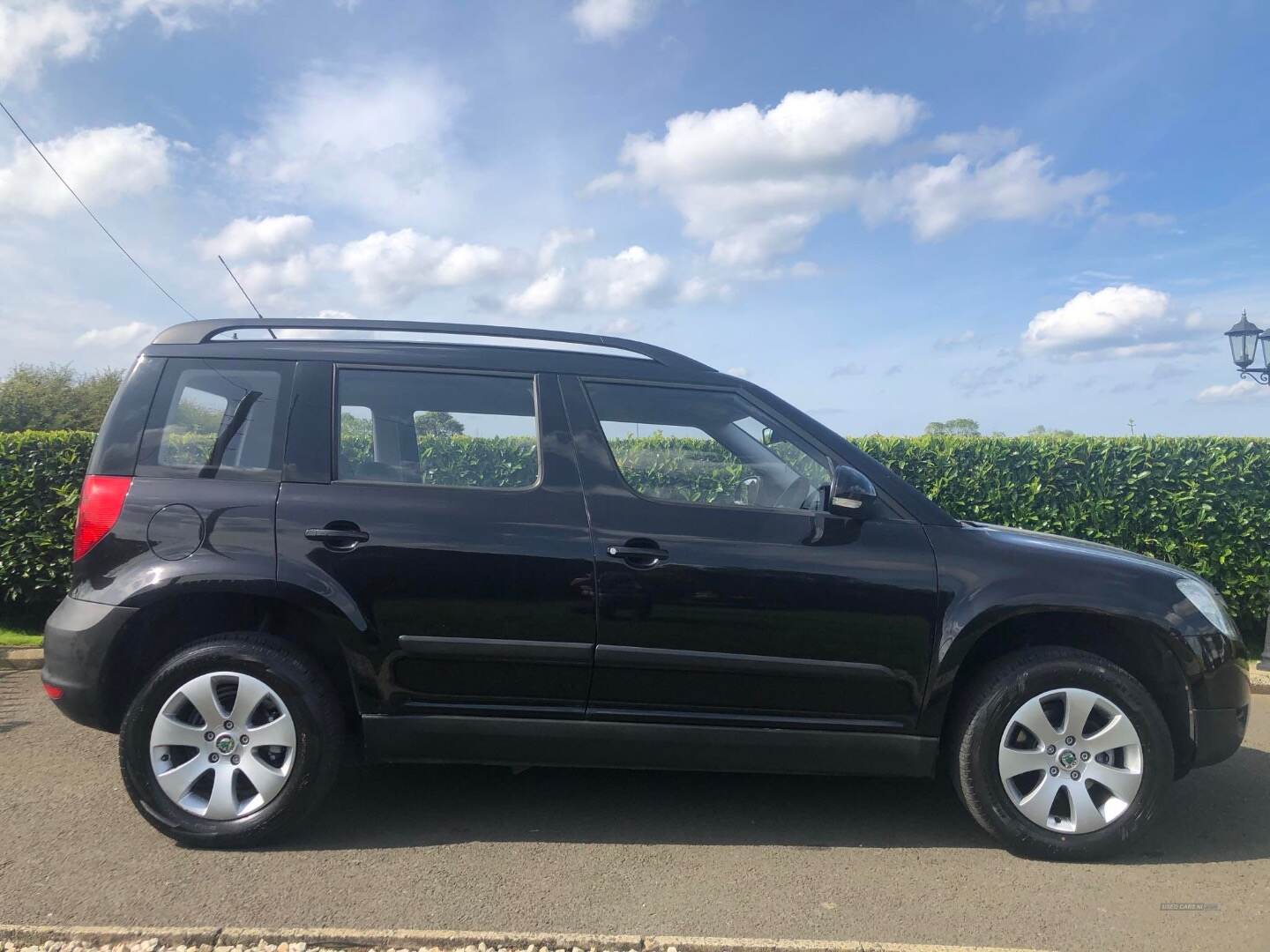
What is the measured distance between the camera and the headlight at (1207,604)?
140 inches

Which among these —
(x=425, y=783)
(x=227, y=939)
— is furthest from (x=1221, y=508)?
(x=227, y=939)

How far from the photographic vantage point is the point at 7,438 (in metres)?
6.49

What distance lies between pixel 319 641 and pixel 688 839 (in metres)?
1.64

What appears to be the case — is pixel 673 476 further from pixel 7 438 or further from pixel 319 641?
pixel 7 438

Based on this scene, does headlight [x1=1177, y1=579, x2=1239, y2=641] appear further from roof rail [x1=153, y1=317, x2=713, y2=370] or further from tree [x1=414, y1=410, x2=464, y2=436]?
tree [x1=414, y1=410, x2=464, y2=436]

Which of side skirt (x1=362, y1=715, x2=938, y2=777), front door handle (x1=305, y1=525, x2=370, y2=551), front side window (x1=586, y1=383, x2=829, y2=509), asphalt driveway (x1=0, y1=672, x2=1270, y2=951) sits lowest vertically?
asphalt driveway (x1=0, y1=672, x2=1270, y2=951)

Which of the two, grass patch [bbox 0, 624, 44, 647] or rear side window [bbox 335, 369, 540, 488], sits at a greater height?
rear side window [bbox 335, 369, 540, 488]

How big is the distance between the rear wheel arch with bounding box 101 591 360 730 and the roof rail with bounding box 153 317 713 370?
108 centimetres

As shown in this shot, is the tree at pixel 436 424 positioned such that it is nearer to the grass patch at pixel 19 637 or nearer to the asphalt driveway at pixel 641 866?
the asphalt driveway at pixel 641 866

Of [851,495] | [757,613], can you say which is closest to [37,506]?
[757,613]

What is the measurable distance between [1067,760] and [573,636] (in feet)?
6.30

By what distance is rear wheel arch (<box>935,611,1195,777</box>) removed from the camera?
3.51 metres

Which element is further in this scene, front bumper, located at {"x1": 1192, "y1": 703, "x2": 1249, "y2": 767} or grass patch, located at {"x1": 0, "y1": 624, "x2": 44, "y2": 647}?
grass patch, located at {"x1": 0, "y1": 624, "x2": 44, "y2": 647}

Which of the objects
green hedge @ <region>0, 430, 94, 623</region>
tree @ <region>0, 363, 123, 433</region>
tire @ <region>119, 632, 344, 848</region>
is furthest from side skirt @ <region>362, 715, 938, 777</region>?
tree @ <region>0, 363, 123, 433</region>
